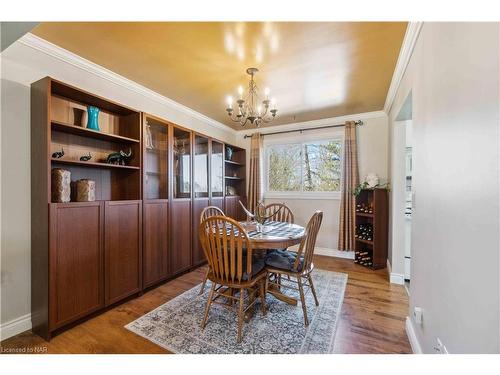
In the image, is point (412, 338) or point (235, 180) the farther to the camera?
point (235, 180)

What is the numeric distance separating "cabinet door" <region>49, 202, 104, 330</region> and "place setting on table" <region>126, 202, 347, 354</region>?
1.59 feet

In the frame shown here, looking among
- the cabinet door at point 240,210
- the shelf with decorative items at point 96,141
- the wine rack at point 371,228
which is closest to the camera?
the shelf with decorative items at point 96,141

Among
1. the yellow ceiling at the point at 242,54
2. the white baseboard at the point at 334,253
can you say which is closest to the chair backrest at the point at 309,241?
the yellow ceiling at the point at 242,54

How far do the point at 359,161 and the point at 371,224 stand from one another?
107 cm

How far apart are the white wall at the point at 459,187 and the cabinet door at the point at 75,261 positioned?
8.43 ft

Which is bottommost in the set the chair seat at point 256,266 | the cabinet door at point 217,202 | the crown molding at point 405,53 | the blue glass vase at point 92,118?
the chair seat at point 256,266

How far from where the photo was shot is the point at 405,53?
195 cm

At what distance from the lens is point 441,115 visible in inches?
47.3

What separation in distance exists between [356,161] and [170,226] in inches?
121

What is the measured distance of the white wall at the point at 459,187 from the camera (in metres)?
0.77

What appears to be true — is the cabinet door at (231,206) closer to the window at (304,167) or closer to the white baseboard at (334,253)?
the window at (304,167)

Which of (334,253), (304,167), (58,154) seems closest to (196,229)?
(58,154)

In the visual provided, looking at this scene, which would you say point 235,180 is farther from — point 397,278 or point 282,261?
point 397,278
